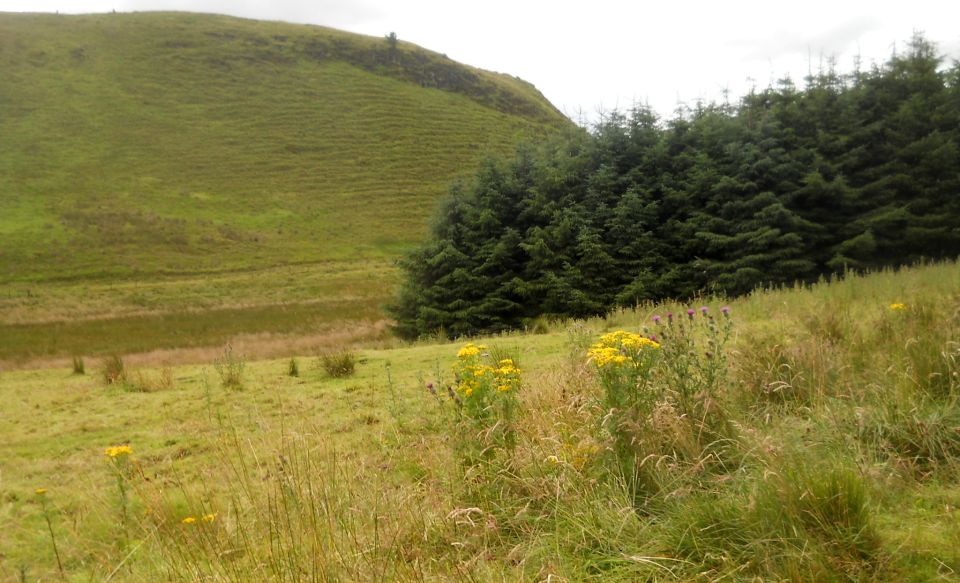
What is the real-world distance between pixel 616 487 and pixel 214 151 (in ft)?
226

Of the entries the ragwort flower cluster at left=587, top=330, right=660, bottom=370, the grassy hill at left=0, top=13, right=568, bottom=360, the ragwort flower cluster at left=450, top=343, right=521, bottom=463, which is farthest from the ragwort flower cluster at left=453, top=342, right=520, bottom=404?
the grassy hill at left=0, top=13, right=568, bottom=360

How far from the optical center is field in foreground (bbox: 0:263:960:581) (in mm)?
2781

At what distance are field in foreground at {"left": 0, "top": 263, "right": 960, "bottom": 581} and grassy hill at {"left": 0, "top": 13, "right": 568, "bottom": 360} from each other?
2318 centimetres

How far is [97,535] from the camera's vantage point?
4844 mm

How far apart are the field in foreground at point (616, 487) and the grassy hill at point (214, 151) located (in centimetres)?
2318

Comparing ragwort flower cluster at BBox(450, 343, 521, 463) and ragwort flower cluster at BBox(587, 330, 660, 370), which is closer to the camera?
ragwort flower cluster at BBox(587, 330, 660, 370)

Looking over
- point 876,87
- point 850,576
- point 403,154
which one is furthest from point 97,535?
point 403,154

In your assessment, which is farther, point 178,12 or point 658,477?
point 178,12

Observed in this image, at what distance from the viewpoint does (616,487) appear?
Answer: 3.39 meters

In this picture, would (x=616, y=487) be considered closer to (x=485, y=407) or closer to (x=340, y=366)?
(x=485, y=407)

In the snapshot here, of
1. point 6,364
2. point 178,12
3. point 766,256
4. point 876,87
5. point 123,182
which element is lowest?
point 6,364

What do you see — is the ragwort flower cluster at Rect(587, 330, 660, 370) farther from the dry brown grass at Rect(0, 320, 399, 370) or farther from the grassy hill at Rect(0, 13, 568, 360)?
the grassy hill at Rect(0, 13, 568, 360)

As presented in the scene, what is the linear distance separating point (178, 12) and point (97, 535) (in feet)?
347

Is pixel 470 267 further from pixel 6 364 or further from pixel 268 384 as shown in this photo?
pixel 6 364
